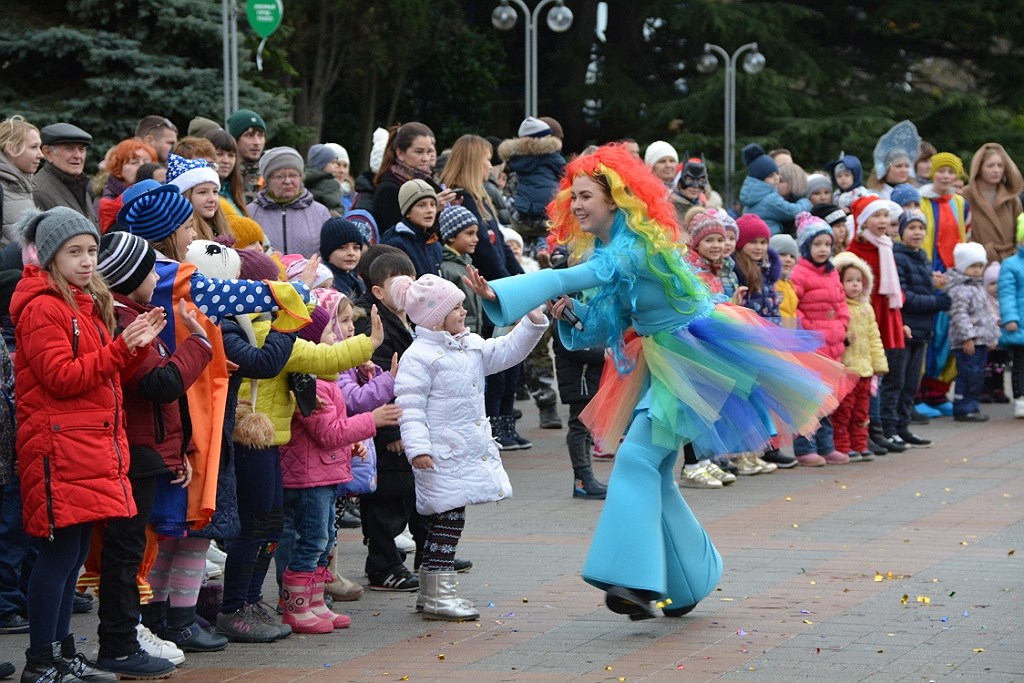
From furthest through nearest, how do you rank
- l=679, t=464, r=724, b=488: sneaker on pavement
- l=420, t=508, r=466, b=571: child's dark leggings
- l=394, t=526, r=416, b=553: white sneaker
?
l=679, t=464, r=724, b=488: sneaker on pavement
l=394, t=526, r=416, b=553: white sneaker
l=420, t=508, r=466, b=571: child's dark leggings

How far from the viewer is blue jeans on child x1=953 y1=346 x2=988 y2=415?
1491 centimetres

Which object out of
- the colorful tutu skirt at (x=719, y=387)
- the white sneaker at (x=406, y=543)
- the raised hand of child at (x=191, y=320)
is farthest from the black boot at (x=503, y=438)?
the raised hand of child at (x=191, y=320)

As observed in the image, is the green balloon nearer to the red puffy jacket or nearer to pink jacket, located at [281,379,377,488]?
pink jacket, located at [281,379,377,488]

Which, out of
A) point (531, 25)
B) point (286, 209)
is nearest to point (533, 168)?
point (286, 209)

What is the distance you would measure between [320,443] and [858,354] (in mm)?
6267

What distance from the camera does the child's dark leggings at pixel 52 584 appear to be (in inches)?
243

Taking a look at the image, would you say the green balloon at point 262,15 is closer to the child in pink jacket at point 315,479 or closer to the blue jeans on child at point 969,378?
the blue jeans on child at point 969,378

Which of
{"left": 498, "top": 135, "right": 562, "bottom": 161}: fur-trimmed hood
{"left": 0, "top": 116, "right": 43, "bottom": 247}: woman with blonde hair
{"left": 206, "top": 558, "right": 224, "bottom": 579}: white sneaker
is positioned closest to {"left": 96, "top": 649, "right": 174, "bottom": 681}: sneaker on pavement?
{"left": 206, "top": 558, "right": 224, "bottom": 579}: white sneaker

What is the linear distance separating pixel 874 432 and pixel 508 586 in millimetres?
5743

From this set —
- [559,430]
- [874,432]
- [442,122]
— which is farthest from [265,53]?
[874,432]

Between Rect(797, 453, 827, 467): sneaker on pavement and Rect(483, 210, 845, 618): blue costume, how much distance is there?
485 cm

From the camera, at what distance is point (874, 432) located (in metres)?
13.1

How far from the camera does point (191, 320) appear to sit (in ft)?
21.2

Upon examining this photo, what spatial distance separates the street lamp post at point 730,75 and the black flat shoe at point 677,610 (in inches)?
1019
